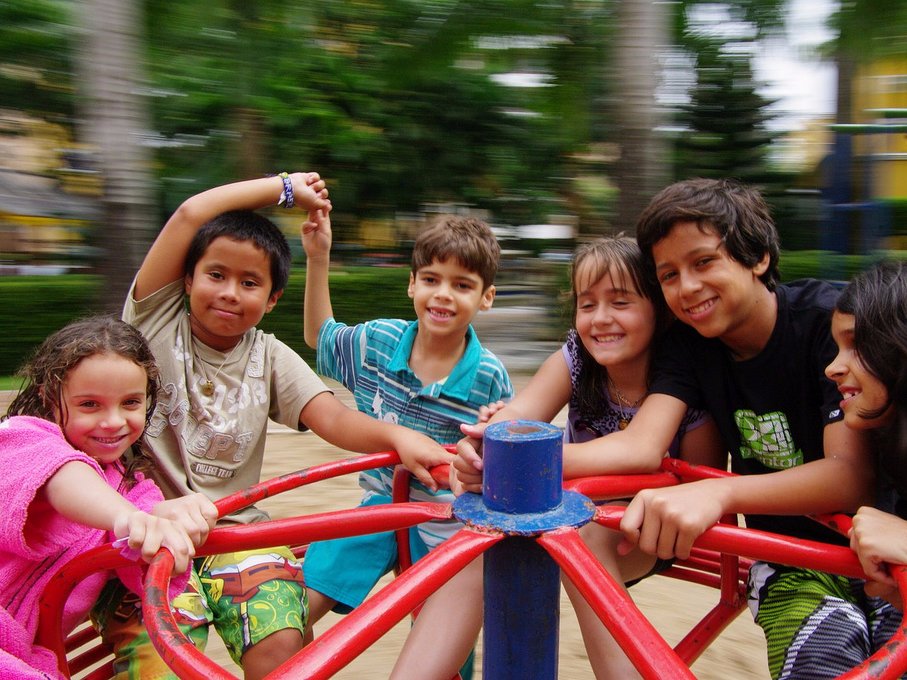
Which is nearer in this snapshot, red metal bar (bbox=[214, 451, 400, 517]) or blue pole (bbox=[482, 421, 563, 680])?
blue pole (bbox=[482, 421, 563, 680])

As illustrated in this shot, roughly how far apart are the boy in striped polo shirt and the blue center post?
0.65 m

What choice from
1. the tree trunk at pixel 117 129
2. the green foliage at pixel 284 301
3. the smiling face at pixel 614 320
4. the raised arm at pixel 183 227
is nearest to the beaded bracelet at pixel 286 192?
the raised arm at pixel 183 227

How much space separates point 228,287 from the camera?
1736 mm

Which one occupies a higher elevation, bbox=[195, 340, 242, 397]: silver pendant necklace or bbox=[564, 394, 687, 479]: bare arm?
bbox=[195, 340, 242, 397]: silver pendant necklace

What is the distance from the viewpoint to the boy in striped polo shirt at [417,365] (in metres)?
1.82

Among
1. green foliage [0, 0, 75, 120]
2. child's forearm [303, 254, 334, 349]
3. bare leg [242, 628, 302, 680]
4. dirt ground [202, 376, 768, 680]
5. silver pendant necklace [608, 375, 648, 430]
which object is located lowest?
dirt ground [202, 376, 768, 680]

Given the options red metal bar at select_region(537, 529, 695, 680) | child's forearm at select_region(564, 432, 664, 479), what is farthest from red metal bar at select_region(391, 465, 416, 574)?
red metal bar at select_region(537, 529, 695, 680)

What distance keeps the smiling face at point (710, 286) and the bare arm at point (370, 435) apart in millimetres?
529

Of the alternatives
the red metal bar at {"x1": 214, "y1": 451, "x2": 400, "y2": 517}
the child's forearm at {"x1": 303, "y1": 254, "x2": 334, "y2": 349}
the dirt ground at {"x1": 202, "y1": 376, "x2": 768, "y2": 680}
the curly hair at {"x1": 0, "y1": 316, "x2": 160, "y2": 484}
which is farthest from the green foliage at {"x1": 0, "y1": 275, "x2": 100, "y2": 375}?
the red metal bar at {"x1": 214, "y1": 451, "x2": 400, "y2": 517}

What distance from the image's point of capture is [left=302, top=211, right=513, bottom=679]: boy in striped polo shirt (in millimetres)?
1824

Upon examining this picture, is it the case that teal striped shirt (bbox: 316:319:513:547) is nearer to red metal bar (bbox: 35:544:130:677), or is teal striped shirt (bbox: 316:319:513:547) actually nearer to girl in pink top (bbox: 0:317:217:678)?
girl in pink top (bbox: 0:317:217:678)

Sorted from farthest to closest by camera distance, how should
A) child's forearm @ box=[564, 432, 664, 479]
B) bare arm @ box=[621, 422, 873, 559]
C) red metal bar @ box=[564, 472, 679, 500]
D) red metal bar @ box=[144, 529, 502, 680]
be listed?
child's forearm @ box=[564, 432, 664, 479], red metal bar @ box=[564, 472, 679, 500], bare arm @ box=[621, 422, 873, 559], red metal bar @ box=[144, 529, 502, 680]

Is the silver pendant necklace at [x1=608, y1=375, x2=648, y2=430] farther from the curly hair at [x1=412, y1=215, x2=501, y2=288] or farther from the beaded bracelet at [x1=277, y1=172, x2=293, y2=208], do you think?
the beaded bracelet at [x1=277, y1=172, x2=293, y2=208]

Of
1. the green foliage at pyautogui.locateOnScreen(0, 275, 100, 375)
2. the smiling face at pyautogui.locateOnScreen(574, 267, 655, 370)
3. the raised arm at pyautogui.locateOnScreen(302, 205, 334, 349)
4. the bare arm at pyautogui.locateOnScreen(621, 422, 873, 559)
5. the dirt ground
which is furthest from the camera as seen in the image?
the green foliage at pyautogui.locateOnScreen(0, 275, 100, 375)
